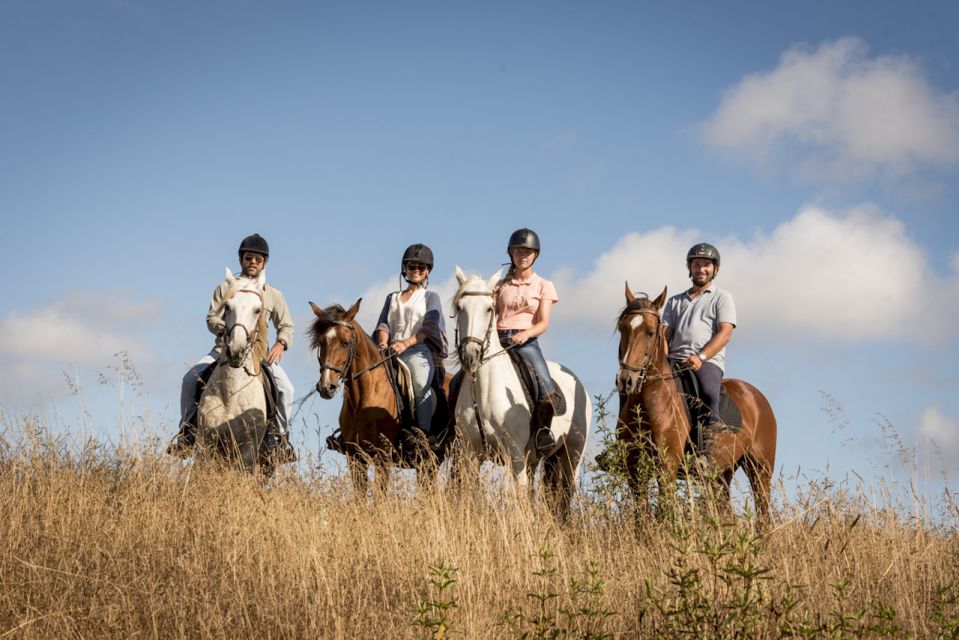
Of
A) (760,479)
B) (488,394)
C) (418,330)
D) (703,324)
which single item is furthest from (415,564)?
(760,479)

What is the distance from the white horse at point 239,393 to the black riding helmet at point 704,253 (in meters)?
4.65

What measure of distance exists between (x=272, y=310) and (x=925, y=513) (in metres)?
7.10

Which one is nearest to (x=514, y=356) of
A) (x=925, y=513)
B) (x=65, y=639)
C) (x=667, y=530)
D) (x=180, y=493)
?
(x=667, y=530)

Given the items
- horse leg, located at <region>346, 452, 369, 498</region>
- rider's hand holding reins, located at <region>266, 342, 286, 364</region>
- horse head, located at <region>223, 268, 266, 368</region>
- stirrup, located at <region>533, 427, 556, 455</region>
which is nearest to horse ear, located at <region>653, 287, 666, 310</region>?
Answer: stirrup, located at <region>533, 427, 556, 455</region>

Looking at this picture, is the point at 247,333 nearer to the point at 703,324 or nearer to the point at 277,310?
the point at 277,310

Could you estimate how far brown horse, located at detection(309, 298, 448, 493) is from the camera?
964 centimetres

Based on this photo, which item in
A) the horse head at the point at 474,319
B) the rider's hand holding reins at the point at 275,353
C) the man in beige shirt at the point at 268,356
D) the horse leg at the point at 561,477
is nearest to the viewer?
the horse head at the point at 474,319

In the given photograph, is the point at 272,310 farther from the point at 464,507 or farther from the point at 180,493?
the point at 464,507

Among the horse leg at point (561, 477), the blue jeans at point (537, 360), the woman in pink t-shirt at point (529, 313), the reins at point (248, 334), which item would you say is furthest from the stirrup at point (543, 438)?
the reins at point (248, 334)

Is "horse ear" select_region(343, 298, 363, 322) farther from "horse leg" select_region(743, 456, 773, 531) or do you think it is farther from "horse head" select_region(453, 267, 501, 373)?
"horse leg" select_region(743, 456, 773, 531)

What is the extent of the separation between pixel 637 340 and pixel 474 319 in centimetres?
158

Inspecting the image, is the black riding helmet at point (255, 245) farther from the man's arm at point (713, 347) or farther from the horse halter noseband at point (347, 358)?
the man's arm at point (713, 347)

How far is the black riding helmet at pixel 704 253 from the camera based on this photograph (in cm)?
1016

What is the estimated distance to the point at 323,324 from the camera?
9.87 metres
